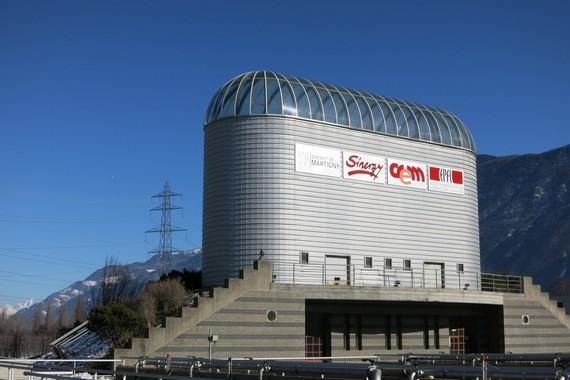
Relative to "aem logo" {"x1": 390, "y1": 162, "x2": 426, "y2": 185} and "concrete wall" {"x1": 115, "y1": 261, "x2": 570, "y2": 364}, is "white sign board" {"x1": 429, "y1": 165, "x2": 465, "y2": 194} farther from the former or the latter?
"concrete wall" {"x1": 115, "y1": 261, "x2": 570, "y2": 364}

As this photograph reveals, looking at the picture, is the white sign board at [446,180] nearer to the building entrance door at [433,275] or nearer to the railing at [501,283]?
the building entrance door at [433,275]

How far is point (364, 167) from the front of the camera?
44.8 metres

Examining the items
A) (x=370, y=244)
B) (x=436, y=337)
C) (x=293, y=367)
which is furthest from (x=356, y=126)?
(x=293, y=367)

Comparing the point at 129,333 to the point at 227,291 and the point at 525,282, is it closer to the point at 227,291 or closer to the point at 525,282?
the point at 227,291

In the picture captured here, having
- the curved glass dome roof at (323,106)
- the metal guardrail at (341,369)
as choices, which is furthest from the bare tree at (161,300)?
the metal guardrail at (341,369)

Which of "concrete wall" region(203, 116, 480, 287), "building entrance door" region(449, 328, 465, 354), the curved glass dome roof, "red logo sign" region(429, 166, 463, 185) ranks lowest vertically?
"building entrance door" region(449, 328, 465, 354)

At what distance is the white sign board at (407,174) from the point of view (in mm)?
46000

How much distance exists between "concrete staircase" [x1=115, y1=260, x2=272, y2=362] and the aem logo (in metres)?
12.6

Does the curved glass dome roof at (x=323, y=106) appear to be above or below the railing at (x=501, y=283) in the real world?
above

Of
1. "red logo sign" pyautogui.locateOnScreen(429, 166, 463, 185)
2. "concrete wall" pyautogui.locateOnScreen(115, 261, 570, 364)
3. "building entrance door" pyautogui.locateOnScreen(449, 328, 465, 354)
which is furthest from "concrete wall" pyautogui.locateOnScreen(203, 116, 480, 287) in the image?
"building entrance door" pyautogui.locateOnScreen(449, 328, 465, 354)

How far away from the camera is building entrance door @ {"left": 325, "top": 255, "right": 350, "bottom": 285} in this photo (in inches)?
1658

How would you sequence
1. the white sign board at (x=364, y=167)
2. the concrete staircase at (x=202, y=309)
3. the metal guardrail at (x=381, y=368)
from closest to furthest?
the metal guardrail at (x=381, y=368)
the concrete staircase at (x=202, y=309)
the white sign board at (x=364, y=167)

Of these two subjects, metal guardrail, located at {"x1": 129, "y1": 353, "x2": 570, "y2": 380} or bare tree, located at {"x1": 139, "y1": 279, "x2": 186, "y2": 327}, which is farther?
bare tree, located at {"x1": 139, "y1": 279, "x2": 186, "y2": 327}

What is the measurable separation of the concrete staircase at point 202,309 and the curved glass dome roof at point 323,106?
10.1 m
